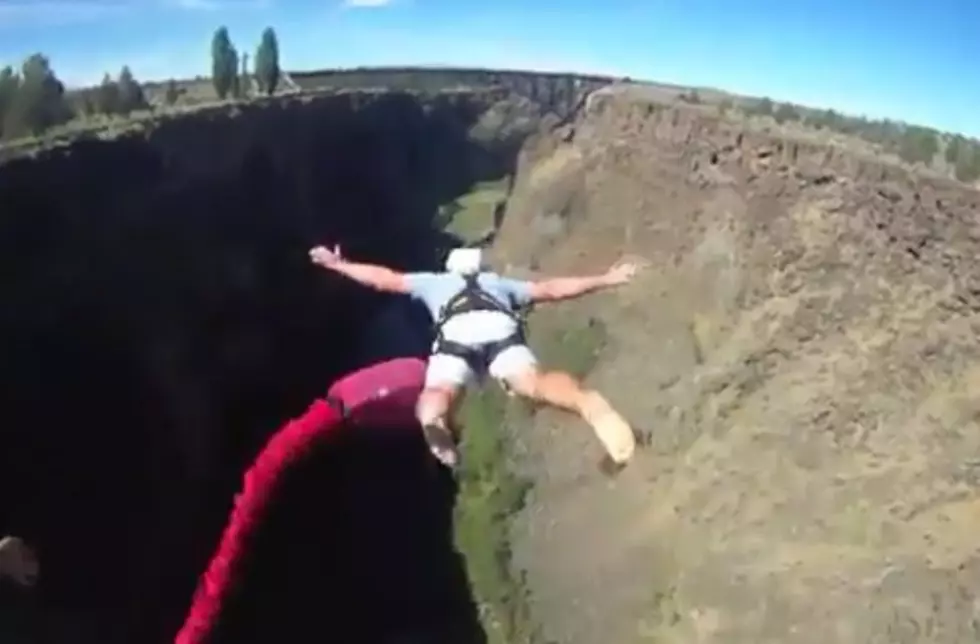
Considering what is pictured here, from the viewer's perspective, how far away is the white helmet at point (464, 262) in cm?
234

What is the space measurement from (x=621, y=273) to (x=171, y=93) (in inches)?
35.4

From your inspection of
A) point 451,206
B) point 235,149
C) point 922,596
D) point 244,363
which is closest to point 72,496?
point 244,363

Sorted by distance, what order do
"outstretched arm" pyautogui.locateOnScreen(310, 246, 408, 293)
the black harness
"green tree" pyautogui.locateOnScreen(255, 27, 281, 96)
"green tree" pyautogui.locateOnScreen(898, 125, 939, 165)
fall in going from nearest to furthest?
the black harness → "outstretched arm" pyautogui.locateOnScreen(310, 246, 408, 293) → "green tree" pyautogui.locateOnScreen(255, 27, 281, 96) → "green tree" pyautogui.locateOnScreen(898, 125, 939, 165)

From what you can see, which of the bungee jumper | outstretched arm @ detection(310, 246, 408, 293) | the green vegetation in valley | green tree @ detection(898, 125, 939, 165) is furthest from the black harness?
green tree @ detection(898, 125, 939, 165)

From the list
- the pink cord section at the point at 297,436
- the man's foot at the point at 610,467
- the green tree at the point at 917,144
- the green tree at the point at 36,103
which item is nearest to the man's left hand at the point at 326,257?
the pink cord section at the point at 297,436

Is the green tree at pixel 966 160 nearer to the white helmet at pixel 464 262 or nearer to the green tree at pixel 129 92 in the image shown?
the white helmet at pixel 464 262

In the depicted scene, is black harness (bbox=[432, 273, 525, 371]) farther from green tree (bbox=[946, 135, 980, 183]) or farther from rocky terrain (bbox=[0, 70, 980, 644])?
green tree (bbox=[946, 135, 980, 183])

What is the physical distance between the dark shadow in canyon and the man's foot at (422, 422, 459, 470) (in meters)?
0.16

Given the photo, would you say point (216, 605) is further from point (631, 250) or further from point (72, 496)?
point (631, 250)

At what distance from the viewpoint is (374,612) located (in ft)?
13.3

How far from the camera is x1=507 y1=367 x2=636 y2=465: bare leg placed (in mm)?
2326

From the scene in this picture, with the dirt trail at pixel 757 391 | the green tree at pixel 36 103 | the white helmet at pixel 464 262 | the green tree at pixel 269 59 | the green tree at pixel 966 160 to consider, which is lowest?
the dirt trail at pixel 757 391

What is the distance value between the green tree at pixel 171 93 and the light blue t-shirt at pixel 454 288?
706 millimetres

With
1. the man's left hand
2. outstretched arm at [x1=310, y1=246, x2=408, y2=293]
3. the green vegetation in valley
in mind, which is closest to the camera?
outstretched arm at [x1=310, y1=246, x2=408, y2=293]
